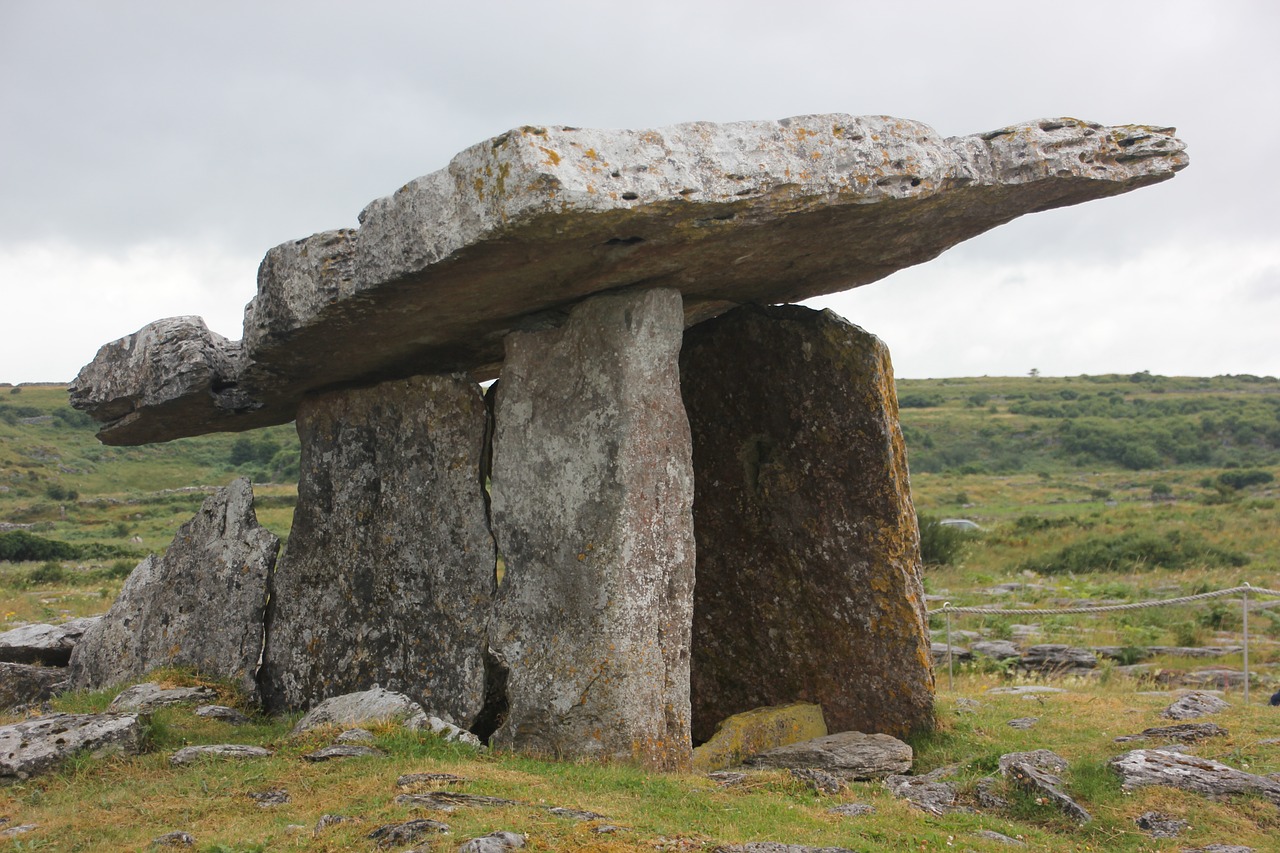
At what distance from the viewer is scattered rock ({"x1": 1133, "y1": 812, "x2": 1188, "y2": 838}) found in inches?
235

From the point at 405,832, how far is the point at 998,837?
2917 mm

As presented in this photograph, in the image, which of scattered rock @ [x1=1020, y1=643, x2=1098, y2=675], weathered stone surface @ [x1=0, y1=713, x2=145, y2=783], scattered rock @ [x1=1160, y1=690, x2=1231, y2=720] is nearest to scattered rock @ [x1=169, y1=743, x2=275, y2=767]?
weathered stone surface @ [x1=0, y1=713, x2=145, y2=783]

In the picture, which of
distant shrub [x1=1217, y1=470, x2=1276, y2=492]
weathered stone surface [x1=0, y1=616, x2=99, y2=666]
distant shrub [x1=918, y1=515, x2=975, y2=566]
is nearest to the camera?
weathered stone surface [x1=0, y1=616, x2=99, y2=666]

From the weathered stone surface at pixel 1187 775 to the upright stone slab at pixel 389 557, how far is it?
13.8 ft

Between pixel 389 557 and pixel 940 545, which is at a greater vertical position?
pixel 389 557

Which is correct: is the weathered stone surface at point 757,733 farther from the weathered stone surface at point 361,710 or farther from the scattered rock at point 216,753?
the scattered rock at point 216,753

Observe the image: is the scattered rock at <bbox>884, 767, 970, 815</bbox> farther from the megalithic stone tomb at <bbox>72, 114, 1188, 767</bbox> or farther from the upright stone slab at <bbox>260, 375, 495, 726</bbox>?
the upright stone slab at <bbox>260, 375, 495, 726</bbox>

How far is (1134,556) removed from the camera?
76.9 ft

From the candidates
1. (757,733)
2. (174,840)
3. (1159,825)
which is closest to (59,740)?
(174,840)

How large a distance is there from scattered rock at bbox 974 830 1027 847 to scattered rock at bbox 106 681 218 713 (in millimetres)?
5708

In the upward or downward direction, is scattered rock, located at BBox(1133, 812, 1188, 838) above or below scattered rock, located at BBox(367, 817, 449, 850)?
below

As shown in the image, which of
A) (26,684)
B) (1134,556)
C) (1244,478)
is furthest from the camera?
(1244,478)

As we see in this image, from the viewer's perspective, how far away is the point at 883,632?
8.92m

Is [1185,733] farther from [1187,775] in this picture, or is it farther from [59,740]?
[59,740]
